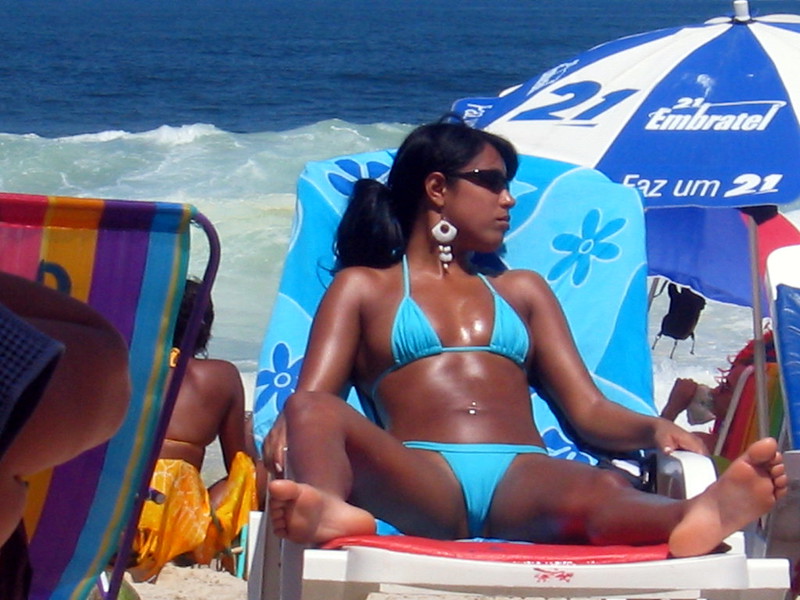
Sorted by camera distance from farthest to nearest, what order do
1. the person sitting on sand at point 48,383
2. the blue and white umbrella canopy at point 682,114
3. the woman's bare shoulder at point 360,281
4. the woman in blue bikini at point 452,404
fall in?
the blue and white umbrella canopy at point 682,114 < the woman's bare shoulder at point 360,281 < the woman in blue bikini at point 452,404 < the person sitting on sand at point 48,383

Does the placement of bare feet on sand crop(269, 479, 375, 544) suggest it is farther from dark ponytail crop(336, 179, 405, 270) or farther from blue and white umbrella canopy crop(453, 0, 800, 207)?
blue and white umbrella canopy crop(453, 0, 800, 207)

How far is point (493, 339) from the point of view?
10.2ft

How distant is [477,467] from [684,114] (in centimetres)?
128

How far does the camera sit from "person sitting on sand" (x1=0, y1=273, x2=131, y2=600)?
108 cm

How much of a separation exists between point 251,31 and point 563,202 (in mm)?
47069

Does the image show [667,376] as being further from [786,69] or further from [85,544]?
[85,544]

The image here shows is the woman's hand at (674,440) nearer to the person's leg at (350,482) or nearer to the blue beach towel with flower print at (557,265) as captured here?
the blue beach towel with flower print at (557,265)

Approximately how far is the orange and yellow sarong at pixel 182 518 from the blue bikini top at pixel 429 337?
2.14ft

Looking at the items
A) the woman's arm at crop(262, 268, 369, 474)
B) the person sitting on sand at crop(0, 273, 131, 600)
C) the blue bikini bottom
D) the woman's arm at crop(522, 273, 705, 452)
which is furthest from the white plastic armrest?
the person sitting on sand at crop(0, 273, 131, 600)

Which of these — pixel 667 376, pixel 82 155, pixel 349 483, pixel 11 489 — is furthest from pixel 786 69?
pixel 82 155

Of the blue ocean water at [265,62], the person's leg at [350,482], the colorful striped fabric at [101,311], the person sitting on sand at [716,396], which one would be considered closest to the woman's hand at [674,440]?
the person's leg at [350,482]

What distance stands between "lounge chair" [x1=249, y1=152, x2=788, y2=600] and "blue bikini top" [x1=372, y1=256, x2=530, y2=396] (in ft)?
0.60

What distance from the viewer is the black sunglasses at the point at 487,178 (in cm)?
320

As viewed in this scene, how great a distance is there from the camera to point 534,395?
10.7 feet
